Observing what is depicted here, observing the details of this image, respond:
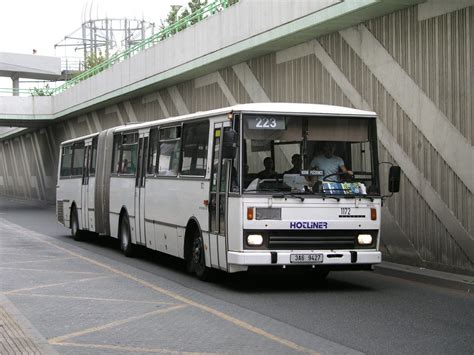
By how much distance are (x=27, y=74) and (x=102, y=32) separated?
40.0 feet

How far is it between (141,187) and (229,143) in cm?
532

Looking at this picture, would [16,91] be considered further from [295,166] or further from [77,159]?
[295,166]

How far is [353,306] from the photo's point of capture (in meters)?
10.1

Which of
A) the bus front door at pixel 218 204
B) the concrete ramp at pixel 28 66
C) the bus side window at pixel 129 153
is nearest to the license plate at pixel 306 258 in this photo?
the bus front door at pixel 218 204

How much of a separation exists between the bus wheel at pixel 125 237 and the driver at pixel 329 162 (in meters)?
6.45

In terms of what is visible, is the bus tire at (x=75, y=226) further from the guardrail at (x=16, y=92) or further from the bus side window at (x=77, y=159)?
the guardrail at (x=16, y=92)

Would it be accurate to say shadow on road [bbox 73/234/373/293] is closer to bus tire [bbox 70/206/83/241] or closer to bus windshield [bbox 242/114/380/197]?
bus windshield [bbox 242/114/380/197]

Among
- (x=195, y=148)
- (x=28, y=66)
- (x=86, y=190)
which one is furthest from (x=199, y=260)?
(x=28, y=66)

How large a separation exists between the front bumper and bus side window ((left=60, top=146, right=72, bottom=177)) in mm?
12924

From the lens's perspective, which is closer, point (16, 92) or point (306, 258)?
point (306, 258)

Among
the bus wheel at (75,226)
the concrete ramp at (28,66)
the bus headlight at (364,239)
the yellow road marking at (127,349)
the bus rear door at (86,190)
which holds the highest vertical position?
the concrete ramp at (28,66)

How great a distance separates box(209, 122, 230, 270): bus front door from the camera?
11.5m

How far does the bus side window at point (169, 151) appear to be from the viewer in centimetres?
1390

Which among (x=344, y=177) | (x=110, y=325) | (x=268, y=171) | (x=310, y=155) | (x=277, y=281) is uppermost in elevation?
(x=310, y=155)
